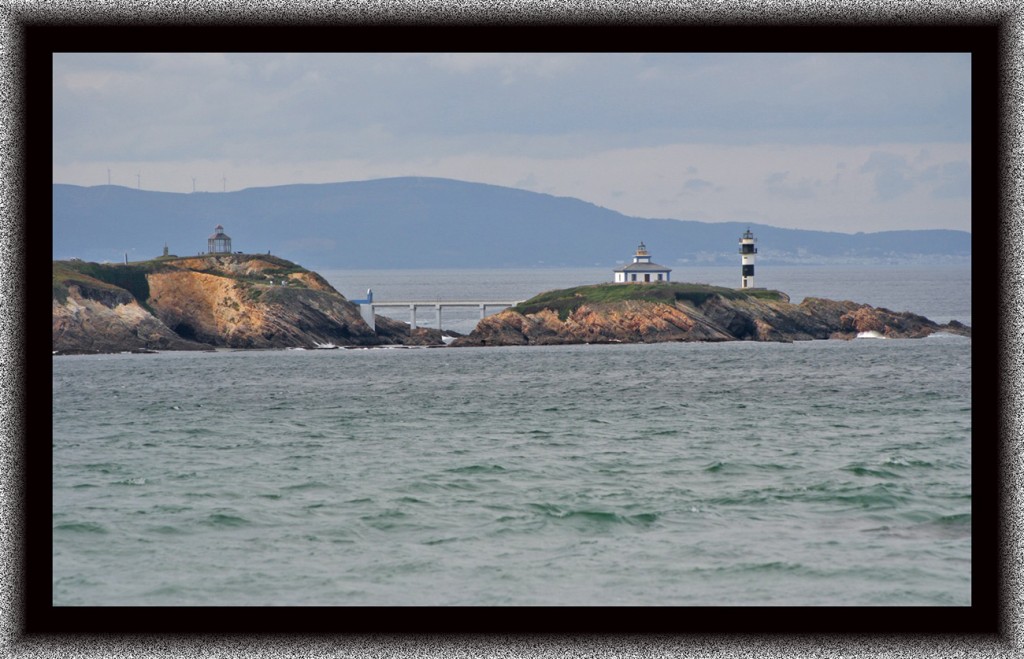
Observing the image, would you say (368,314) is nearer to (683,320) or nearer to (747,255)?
(683,320)

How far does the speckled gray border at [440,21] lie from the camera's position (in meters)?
4.47

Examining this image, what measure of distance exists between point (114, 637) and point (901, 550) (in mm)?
8059

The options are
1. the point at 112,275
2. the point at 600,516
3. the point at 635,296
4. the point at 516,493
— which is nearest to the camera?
the point at 600,516

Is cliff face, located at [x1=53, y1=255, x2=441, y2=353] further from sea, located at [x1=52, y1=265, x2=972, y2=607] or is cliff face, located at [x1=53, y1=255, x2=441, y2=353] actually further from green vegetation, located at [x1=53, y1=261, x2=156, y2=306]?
sea, located at [x1=52, y1=265, x2=972, y2=607]

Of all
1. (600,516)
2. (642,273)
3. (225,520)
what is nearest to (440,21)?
(225,520)

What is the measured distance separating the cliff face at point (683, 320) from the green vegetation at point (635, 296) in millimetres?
66

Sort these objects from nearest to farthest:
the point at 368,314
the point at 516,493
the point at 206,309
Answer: the point at 516,493
the point at 206,309
the point at 368,314

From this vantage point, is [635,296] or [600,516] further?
[635,296]

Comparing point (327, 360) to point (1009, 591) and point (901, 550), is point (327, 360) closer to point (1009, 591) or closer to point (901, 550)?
point (901, 550)

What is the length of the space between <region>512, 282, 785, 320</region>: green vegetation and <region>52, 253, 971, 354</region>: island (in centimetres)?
9

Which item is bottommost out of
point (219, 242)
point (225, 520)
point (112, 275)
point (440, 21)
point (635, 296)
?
point (225, 520)

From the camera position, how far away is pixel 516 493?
17.9 meters

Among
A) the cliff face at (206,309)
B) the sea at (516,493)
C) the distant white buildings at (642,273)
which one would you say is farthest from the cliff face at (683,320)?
the sea at (516,493)

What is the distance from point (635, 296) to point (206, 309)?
2770cm
